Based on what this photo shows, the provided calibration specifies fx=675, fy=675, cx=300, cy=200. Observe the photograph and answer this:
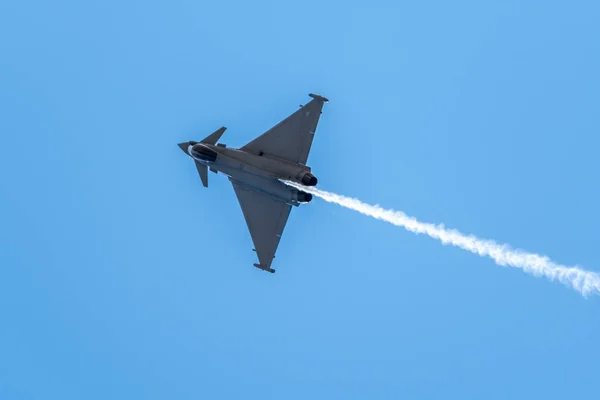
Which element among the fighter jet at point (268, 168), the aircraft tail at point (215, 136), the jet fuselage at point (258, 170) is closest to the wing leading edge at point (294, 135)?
the fighter jet at point (268, 168)

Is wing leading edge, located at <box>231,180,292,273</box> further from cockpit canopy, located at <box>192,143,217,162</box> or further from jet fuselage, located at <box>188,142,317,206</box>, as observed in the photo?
cockpit canopy, located at <box>192,143,217,162</box>

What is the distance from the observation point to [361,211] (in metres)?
40.8

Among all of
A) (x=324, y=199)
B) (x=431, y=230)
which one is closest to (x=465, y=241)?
(x=431, y=230)

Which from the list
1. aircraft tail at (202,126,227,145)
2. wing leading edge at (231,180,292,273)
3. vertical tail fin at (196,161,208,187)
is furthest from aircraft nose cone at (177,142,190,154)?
wing leading edge at (231,180,292,273)

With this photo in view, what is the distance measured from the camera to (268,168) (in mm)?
41500

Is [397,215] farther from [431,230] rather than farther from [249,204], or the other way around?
[249,204]

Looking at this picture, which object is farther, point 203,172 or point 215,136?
point 203,172

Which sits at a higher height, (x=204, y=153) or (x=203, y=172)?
(x=203, y=172)

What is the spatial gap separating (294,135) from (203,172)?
744cm

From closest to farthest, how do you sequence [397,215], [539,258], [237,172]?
[539,258] → [397,215] → [237,172]

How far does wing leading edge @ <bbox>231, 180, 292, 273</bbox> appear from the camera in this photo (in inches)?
1709

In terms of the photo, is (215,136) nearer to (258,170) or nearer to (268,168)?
(258,170)

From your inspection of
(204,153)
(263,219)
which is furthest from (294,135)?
(263,219)

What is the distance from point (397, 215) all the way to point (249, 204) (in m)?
10.2
